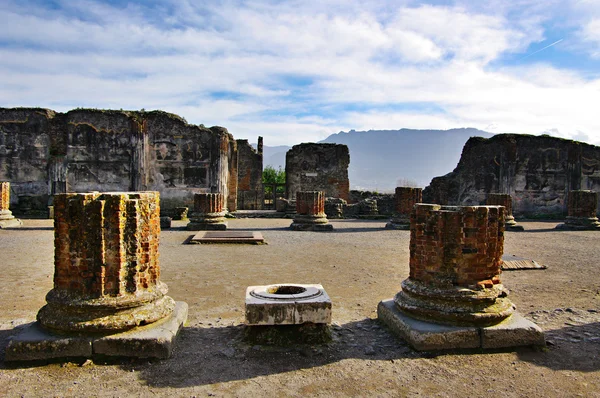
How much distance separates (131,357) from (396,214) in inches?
500

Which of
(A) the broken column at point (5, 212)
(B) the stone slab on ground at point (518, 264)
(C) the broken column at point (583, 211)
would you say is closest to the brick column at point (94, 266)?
(B) the stone slab on ground at point (518, 264)

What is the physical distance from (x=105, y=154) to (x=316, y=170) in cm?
1198

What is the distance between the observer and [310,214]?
14.6 metres

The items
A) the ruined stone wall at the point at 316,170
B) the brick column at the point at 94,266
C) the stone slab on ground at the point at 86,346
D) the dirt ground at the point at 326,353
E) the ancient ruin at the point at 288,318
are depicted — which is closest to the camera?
the dirt ground at the point at 326,353

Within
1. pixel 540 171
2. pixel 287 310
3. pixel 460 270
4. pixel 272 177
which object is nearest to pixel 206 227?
pixel 287 310

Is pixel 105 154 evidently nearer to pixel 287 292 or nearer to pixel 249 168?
pixel 249 168

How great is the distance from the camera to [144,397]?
123 inches

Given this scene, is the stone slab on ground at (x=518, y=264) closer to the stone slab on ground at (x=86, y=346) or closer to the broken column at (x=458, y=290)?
the broken column at (x=458, y=290)

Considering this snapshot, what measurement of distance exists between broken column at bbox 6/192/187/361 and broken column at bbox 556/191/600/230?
51.9 ft

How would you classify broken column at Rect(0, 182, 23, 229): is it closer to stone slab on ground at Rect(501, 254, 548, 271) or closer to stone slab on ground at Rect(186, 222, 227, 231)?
stone slab on ground at Rect(186, 222, 227, 231)

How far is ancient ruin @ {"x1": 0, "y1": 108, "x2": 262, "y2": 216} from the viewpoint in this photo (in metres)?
17.6

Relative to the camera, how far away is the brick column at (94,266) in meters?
3.89

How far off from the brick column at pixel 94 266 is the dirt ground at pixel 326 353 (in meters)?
0.44

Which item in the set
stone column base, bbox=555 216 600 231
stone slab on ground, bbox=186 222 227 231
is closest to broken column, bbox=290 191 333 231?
stone slab on ground, bbox=186 222 227 231
